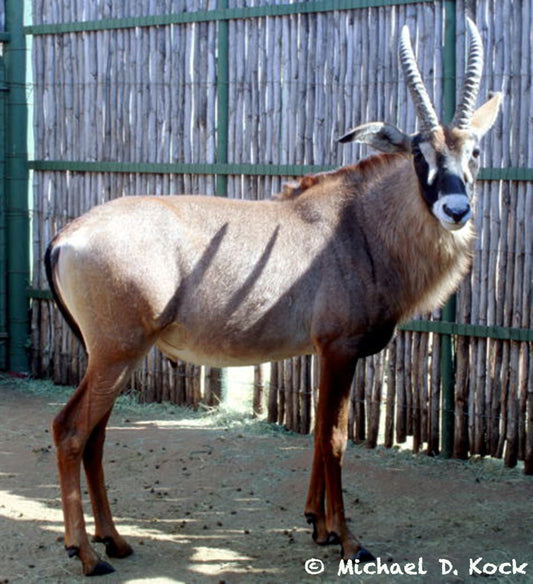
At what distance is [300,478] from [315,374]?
127 cm

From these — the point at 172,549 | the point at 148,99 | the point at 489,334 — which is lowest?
the point at 172,549

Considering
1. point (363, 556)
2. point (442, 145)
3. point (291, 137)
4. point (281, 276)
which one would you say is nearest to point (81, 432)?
point (281, 276)

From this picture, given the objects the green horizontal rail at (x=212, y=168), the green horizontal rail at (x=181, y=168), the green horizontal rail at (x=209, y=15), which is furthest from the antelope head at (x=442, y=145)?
the green horizontal rail at (x=181, y=168)

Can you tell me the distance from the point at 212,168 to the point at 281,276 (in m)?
3.44

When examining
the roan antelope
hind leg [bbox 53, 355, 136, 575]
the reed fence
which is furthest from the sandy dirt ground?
the reed fence

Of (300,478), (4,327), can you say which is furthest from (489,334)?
(4,327)

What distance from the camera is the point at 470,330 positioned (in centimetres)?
841

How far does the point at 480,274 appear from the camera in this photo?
838 cm

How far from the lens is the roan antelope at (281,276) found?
625 cm

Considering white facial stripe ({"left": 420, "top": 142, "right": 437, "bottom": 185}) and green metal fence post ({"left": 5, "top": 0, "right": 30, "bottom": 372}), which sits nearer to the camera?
white facial stripe ({"left": 420, "top": 142, "right": 437, "bottom": 185})

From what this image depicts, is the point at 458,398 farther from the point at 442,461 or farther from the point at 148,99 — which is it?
the point at 148,99

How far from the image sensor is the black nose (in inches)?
239

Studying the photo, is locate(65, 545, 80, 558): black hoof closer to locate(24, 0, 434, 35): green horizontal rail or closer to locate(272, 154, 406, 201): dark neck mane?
locate(272, 154, 406, 201): dark neck mane

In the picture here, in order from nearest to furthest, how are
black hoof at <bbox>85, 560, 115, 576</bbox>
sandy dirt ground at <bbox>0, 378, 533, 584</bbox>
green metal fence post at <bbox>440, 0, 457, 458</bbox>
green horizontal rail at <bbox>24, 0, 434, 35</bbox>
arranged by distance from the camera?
black hoof at <bbox>85, 560, 115, 576</bbox> < sandy dirt ground at <bbox>0, 378, 533, 584</bbox> < green metal fence post at <bbox>440, 0, 457, 458</bbox> < green horizontal rail at <bbox>24, 0, 434, 35</bbox>
